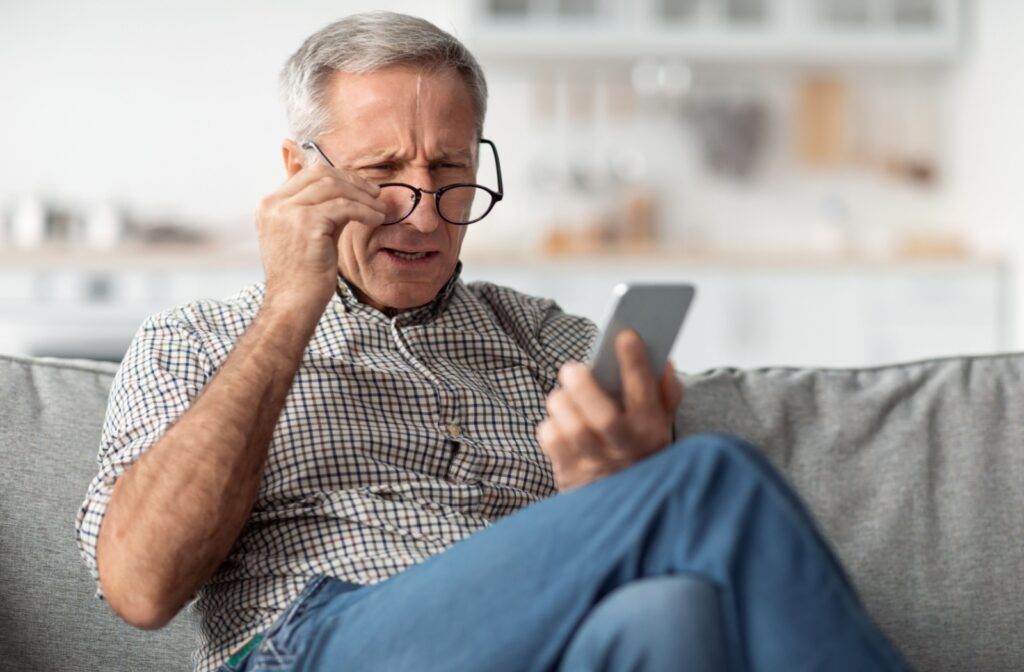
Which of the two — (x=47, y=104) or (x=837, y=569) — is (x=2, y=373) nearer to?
(x=837, y=569)

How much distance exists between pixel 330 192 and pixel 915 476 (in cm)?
88

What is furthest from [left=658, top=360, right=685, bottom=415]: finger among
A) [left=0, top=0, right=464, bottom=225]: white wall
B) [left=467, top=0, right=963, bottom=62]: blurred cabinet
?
[left=0, top=0, right=464, bottom=225]: white wall

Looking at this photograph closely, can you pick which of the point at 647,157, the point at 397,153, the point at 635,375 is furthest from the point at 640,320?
the point at 647,157

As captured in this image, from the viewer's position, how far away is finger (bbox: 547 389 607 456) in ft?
3.94

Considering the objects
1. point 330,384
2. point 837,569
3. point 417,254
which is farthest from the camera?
point 417,254

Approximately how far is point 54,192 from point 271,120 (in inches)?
35.1

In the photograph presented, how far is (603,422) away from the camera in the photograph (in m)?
1.20

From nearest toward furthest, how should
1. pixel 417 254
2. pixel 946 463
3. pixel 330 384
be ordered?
pixel 330 384
pixel 417 254
pixel 946 463

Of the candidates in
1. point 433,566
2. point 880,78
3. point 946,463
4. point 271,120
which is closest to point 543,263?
point 271,120

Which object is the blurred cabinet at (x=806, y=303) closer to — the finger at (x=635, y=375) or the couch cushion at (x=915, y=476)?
the couch cushion at (x=915, y=476)

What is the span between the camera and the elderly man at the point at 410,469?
3.32 feet

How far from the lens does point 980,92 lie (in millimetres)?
4789

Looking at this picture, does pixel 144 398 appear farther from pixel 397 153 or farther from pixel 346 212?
pixel 397 153

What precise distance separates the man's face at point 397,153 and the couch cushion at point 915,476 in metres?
0.44
